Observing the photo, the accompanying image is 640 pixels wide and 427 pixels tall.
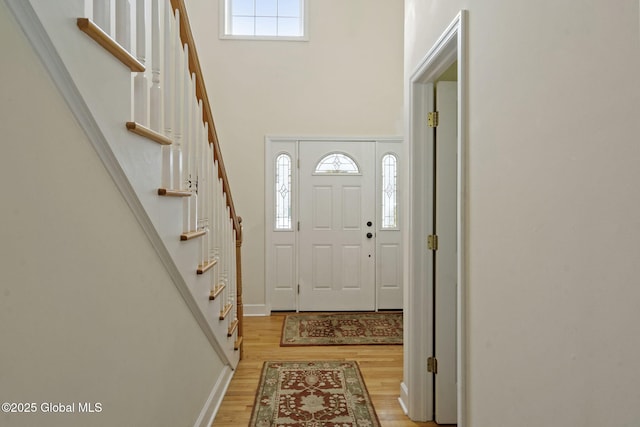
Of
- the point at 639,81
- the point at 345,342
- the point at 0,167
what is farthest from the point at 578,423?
the point at 345,342

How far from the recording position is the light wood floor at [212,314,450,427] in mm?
2398

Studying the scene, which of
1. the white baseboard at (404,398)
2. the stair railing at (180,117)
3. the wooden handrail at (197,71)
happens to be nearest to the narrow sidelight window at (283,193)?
the stair railing at (180,117)

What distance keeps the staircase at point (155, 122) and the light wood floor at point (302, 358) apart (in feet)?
0.97

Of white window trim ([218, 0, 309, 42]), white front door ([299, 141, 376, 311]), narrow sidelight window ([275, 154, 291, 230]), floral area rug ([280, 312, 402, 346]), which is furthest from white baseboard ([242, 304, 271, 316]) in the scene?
white window trim ([218, 0, 309, 42])

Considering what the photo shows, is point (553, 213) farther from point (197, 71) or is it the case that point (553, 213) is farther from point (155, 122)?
point (197, 71)

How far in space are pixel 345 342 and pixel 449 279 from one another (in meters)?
1.67

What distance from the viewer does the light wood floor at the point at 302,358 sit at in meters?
2.40

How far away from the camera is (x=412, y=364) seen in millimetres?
2352

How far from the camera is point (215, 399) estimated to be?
240 centimetres

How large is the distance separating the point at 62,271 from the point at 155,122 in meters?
0.75

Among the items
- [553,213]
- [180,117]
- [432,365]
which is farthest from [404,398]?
[180,117]

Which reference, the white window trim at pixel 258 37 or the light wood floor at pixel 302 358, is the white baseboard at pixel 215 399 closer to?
the light wood floor at pixel 302 358

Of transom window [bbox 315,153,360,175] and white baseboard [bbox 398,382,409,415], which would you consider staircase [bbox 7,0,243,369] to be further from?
transom window [bbox 315,153,360,175]

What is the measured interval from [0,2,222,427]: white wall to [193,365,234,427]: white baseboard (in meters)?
0.73
